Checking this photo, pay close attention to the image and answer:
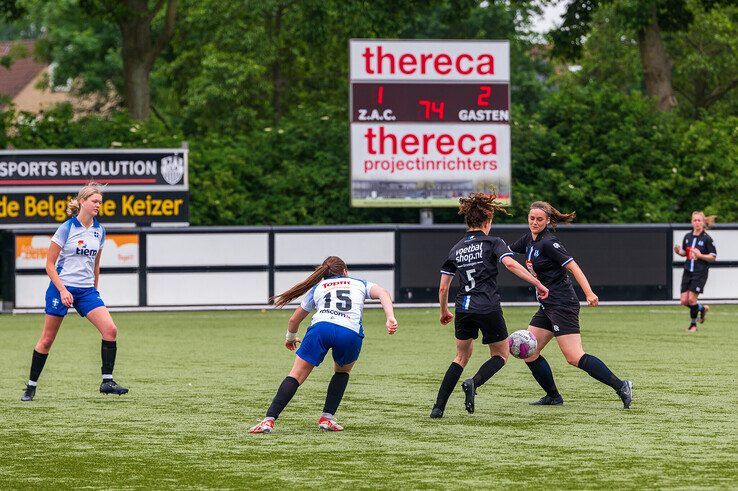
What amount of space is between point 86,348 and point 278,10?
2769 cm

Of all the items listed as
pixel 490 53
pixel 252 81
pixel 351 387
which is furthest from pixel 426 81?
pixel 252 81

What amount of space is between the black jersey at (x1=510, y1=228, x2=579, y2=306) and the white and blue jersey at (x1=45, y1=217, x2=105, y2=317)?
3757 millimetres

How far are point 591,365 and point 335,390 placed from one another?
2.45 meters

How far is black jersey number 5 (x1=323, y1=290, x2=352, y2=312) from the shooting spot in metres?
10.1

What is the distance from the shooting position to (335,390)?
1041 centimetres

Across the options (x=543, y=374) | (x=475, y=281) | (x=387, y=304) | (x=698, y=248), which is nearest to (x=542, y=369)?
(x=543, y=374)

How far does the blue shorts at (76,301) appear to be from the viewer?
12.4 metres

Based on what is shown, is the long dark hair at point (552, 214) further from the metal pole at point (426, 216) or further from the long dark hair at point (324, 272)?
the metal pole at point (426, 216)

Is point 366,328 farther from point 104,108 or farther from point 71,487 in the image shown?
point 104,108

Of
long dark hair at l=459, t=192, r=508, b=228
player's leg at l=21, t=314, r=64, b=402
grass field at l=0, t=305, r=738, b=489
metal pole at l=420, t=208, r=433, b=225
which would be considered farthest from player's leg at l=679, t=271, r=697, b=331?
player's leg at l=21, t=314, r=64, b=402

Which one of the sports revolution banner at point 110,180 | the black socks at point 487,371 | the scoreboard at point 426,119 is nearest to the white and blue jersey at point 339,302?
the black socks at point 487,371

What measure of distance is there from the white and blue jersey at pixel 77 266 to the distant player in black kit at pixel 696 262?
11.1 m

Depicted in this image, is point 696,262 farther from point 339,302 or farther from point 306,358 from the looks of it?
point 306,358

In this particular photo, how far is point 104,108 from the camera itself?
2223 inches
